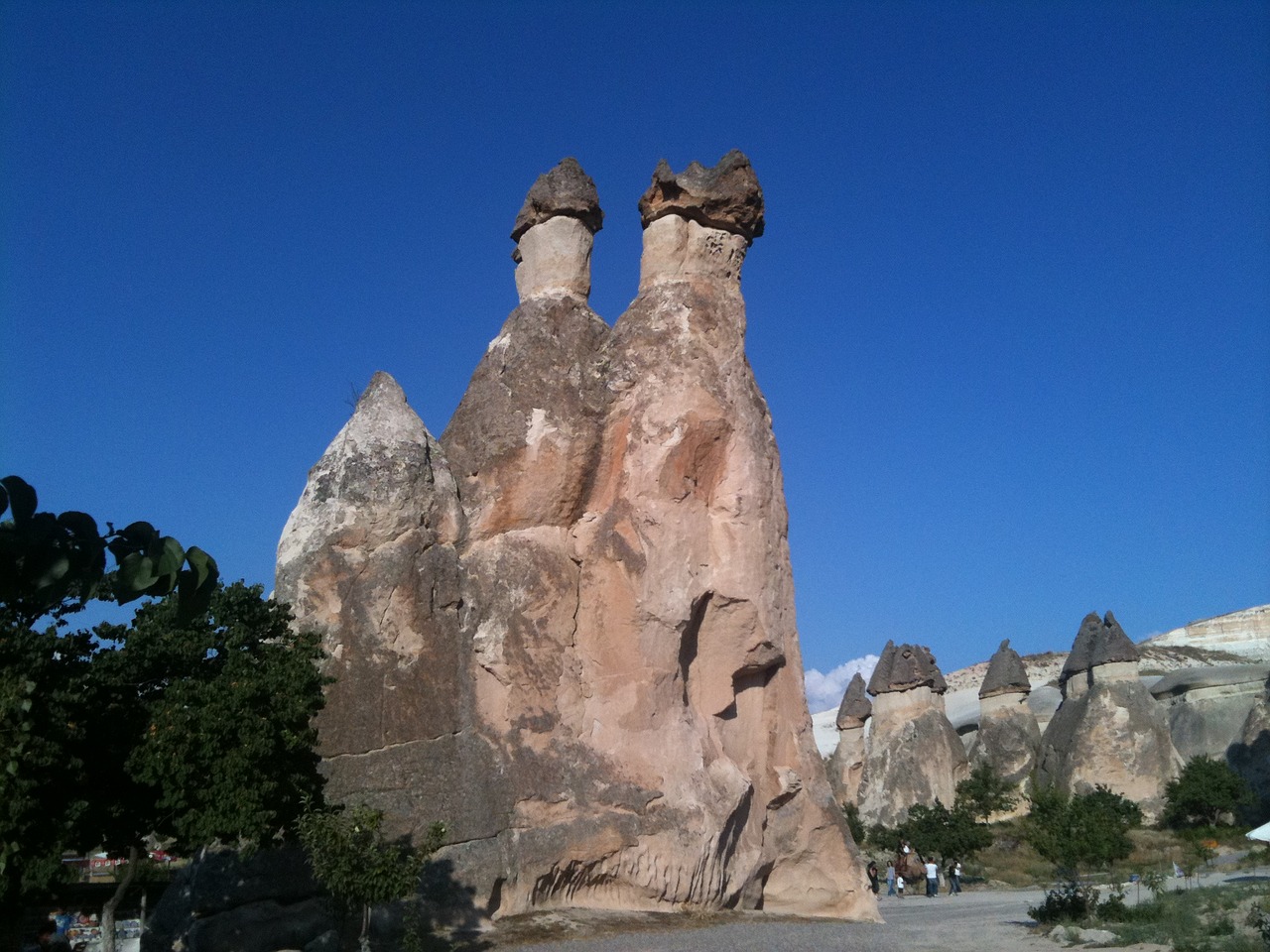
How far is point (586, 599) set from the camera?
1634 cm

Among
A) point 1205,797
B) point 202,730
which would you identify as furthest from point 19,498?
point 1205,797

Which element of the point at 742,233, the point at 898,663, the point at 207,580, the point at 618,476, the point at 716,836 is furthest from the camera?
the point at 898,663

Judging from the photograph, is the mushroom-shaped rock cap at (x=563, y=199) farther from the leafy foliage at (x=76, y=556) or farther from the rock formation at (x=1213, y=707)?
the rock formation at (x=1213, y=707)

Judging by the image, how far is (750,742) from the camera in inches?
690

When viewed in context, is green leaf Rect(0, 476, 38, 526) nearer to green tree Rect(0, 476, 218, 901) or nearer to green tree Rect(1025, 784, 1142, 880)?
green tree Rect(0, 476, 218, 901)

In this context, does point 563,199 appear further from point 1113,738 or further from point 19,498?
point 1113,738

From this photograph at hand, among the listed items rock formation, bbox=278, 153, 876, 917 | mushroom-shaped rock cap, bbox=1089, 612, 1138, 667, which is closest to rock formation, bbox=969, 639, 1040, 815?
mushroom-shaped rock cap, bbox=1089, 612, 1138, 667

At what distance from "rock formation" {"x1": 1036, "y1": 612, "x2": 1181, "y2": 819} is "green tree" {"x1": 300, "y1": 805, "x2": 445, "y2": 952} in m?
29.1

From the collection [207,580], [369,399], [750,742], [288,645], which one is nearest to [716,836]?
[750,742]

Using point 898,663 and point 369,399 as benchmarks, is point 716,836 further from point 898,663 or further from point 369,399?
point 898,663

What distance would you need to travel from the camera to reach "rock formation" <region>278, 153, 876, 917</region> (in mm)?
14594

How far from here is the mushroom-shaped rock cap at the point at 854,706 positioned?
1784 inches

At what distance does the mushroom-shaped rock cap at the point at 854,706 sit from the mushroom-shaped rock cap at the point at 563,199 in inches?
1205

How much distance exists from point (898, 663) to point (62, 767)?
109 feet
